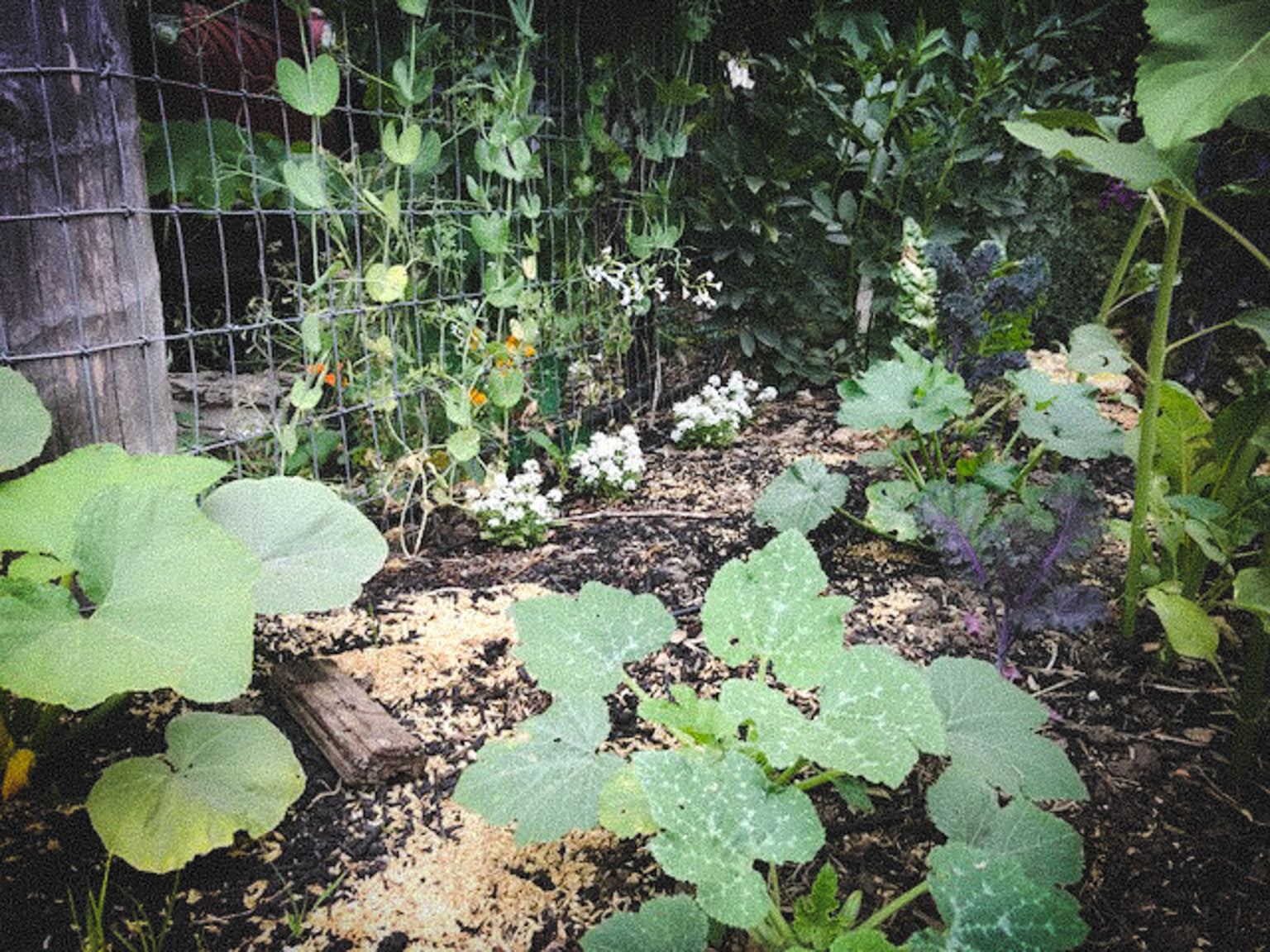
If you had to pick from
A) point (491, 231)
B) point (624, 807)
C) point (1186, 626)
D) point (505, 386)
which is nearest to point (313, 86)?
point (491, 231)

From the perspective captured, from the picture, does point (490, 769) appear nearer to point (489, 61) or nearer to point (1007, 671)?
point (1007, 671)

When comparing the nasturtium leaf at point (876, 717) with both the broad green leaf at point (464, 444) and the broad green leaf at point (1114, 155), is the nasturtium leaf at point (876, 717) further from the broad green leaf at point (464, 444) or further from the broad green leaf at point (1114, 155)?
the broad green leaf at point (464, 444)

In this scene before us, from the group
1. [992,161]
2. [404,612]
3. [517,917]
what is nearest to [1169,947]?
[517,917]

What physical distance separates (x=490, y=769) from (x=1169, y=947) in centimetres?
82

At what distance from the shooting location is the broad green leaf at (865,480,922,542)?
1859mm

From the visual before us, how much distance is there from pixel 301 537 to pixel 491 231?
108 cm

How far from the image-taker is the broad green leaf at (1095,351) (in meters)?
1.50

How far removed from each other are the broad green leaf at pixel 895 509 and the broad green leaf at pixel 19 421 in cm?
155

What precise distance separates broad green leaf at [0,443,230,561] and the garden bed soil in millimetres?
345

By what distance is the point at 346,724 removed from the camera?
4.29 ft

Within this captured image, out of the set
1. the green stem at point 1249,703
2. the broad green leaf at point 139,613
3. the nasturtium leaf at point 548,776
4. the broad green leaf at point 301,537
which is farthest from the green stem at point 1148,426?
the broad green leaf at point 139,613

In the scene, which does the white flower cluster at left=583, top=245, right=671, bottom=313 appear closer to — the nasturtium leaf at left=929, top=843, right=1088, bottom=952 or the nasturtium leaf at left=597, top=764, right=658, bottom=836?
the nasturtium leaf at left=597, top=764, right=658, bottom=836

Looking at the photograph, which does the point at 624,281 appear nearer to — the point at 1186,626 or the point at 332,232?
the point at 332,232

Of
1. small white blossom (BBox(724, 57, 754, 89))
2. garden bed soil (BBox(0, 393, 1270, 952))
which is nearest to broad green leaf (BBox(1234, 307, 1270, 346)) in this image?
garden bed soil (BBox(0, 393, 1270, 952))
